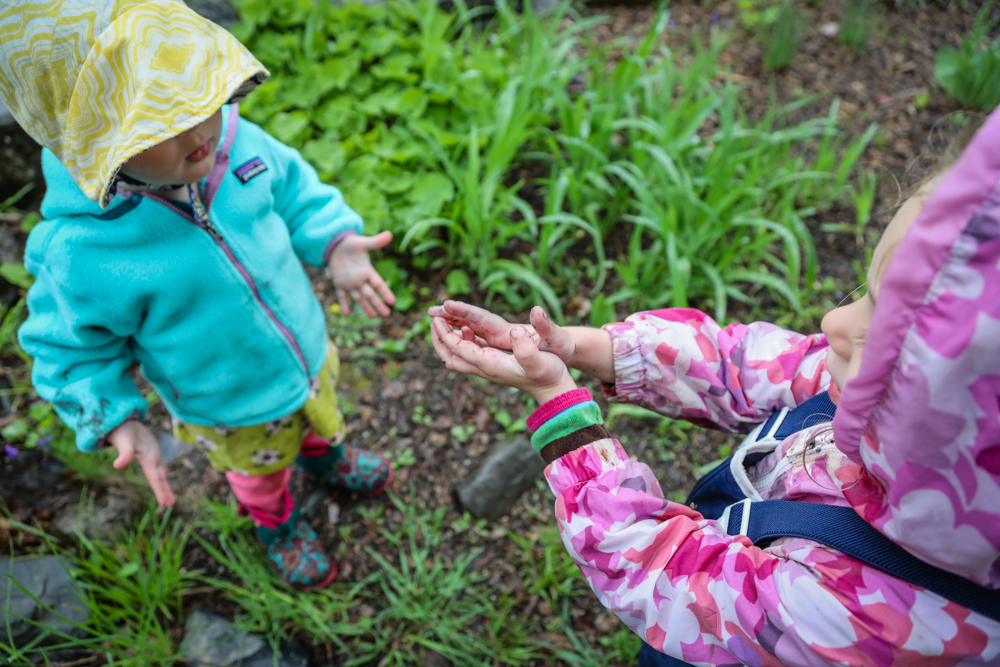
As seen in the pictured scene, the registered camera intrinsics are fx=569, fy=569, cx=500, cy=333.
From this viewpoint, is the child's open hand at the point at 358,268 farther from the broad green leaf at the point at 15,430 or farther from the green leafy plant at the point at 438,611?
the broad green leaf at the point at 15,430

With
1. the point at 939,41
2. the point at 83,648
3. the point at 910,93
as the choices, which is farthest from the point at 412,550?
the point at 939,41

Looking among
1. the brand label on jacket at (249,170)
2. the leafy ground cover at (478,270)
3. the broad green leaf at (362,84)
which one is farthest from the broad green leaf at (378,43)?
the brand label on jacket at (249,170)

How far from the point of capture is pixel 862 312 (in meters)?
0.72

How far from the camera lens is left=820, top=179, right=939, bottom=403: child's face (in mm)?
658

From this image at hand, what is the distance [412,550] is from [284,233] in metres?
1.12

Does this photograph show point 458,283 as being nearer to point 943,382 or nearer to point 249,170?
point 249,170

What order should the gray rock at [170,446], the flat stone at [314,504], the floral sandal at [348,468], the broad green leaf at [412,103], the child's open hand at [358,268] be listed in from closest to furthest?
the child's open hand at [358,268] → the floral sandal at [348,468] → the flat stone at [314,504] → the gray rock at [170,446] → the broad green leaf at [412,103]

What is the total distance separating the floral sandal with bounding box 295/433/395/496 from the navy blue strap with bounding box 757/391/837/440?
1302 millimetres

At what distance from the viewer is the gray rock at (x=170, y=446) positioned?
2.09 metres

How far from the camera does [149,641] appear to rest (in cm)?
158

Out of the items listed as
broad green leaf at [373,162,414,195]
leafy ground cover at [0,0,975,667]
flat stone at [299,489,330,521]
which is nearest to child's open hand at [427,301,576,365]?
leafy ground cover at [0,0,975,667]

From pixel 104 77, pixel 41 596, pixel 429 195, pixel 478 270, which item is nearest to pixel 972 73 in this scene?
pixel 478 270

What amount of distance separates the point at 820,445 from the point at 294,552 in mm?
1525

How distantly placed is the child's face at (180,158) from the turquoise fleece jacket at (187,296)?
87 millimetres
